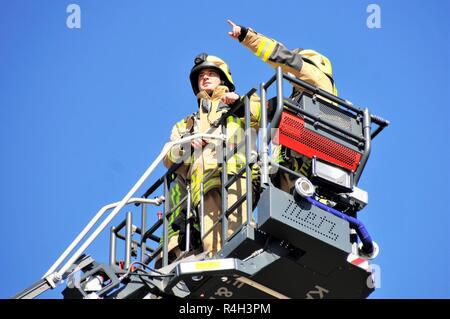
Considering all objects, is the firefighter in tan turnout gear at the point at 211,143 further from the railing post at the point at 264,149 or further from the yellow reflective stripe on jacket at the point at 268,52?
the railing post at the point at 264,149

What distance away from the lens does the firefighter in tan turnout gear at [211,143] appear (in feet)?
60.7

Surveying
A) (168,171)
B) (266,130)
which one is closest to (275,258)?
(266,130)

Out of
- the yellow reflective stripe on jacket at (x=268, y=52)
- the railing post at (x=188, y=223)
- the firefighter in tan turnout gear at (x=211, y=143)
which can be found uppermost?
the yellow reflective stripe on jacket at (x=268, y=52)

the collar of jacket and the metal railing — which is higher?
the collar of jacket

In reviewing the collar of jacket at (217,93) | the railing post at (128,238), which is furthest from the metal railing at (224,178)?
the collar of jacket at (217,93)

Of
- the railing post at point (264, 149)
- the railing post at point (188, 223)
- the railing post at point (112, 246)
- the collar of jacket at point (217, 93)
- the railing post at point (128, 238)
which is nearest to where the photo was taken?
the railing post at point (264, 149)

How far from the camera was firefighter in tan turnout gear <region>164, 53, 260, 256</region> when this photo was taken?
18.5 m

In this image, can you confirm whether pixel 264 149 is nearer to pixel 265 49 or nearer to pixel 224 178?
pixel 224 178

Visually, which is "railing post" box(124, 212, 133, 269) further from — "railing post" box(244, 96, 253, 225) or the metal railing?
"railing post" box(244, 96, 253, 225)

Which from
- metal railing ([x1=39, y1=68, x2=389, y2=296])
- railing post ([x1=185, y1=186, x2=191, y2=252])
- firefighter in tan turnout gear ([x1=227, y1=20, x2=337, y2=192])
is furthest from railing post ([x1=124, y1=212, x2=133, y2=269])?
firefighter in tan turnout gear ([x1=227, y1=20, x2=337, y2=192])

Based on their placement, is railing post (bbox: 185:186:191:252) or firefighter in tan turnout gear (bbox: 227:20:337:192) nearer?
railing post (bbox: 185:186:191:252)

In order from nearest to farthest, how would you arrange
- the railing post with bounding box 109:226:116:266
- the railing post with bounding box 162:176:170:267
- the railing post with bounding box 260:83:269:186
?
1. the railing post with bounding box 260:83:269:186
2. the railing post with bounding box 162:176:170:267
3. the railing post with bounding box 109:226:116:266

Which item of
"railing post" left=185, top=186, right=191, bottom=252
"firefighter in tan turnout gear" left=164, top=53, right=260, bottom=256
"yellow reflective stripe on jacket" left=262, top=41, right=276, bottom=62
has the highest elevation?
"yellow reflective stripe on jacket" left=262, top=41, right=276, bottom=62

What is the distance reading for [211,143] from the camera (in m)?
19.1
